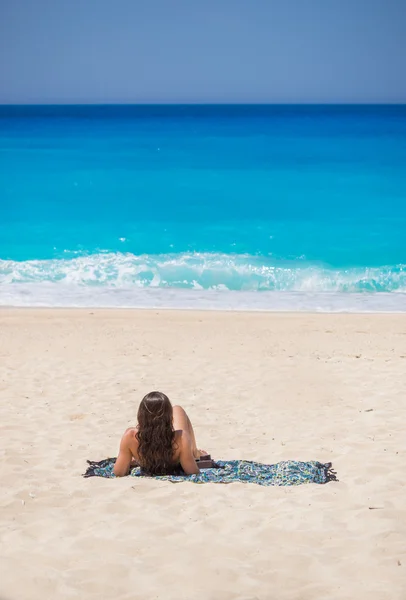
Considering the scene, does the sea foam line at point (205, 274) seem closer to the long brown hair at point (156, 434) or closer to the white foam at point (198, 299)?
the white foam at point (198, 299)

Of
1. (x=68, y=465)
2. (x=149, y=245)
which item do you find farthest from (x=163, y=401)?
(x=149, y=245)

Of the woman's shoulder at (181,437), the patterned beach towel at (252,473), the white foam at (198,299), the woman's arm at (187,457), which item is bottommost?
the patterned beach towel at (252,473)

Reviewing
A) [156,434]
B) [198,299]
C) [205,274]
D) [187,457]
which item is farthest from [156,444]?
[205,274]

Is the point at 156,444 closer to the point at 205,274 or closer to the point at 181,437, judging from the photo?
the point at 181,437

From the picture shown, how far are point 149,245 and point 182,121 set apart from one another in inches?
1548

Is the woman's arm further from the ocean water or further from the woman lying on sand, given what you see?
the ocean water

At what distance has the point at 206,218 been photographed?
26.6 m

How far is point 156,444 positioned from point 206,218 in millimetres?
21527

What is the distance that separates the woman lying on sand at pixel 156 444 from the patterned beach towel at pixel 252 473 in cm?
7

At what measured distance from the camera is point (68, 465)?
19.3 ft

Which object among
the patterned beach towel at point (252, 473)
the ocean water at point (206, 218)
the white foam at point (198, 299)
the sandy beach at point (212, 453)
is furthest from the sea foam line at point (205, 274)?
the patterned beach towel at point (252, 473)

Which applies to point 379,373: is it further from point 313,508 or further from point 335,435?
point 313,508

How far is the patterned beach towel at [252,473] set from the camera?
5352mm

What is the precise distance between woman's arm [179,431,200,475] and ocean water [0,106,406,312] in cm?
895
